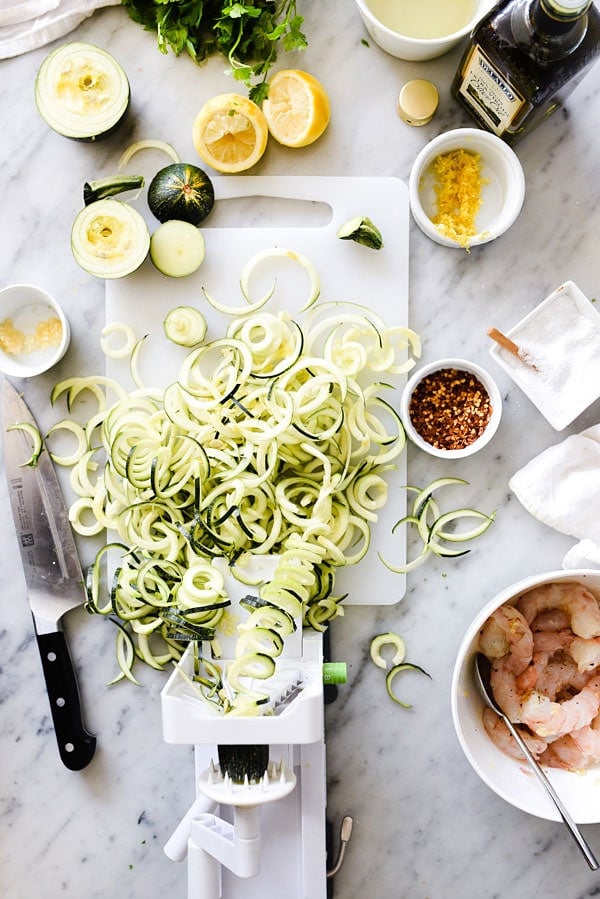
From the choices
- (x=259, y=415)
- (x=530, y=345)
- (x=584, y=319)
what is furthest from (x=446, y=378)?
(x=259, y=415)

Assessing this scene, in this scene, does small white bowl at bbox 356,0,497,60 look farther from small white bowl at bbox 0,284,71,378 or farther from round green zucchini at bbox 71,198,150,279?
small white bowl at bbox 0,284,71,378

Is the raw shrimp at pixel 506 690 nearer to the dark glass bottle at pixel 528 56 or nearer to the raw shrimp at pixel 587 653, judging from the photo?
the raw shrimp at pixel 587 653

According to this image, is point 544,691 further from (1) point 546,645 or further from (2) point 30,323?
(2) point 30,323

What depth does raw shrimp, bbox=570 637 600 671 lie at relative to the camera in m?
1.56

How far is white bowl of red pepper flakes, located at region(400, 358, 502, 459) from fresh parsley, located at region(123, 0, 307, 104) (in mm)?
670

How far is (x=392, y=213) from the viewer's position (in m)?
1.71

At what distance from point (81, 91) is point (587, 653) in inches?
58.7

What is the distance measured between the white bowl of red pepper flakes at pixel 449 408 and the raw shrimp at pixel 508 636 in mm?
326

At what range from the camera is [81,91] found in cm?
161

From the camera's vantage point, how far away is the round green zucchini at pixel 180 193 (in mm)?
1629

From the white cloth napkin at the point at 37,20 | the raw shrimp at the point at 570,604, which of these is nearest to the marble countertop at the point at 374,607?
the white cloth napkin at the point at 37,20

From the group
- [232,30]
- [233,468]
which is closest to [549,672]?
[233,468]

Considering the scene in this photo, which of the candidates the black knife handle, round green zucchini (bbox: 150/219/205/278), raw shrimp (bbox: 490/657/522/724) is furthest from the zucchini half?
raw shrimp (bbox: 490/657/522/724)

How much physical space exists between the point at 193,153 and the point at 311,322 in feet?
1.47
